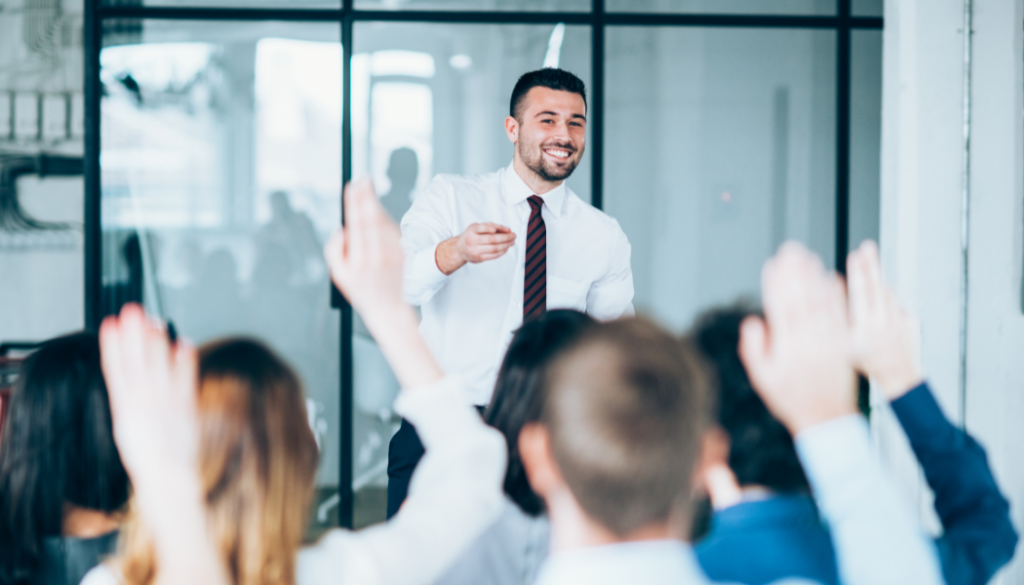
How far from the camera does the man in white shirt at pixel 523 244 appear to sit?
2623 mm

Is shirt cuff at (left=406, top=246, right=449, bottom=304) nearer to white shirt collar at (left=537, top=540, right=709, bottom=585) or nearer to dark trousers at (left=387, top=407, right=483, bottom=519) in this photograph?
dark trousers at (left=387, top=407, right=483, bottom=519)

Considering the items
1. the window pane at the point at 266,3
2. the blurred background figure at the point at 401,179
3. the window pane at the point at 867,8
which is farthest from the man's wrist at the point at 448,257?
the window pane at the point at 867,8

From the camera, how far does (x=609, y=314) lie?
2.67m

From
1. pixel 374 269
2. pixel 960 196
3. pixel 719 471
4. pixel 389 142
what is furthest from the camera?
pixel 389 142

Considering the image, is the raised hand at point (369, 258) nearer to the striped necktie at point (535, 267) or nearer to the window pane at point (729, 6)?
the striped necktie at point (535, 267)

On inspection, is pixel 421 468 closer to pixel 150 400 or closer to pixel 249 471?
pixel 249 471

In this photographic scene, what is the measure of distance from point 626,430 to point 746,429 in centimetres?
33

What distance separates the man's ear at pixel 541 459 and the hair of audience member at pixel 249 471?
31 cm

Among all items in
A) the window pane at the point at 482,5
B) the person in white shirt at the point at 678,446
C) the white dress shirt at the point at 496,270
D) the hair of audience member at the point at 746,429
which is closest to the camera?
the person in white shirt at the point at 678,446

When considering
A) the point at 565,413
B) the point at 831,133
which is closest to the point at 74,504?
the point at 565,413

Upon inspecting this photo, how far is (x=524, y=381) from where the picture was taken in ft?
4.28

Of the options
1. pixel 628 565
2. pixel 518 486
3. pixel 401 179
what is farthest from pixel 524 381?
pixel 401 179

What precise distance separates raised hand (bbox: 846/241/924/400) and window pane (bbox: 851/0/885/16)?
127 inches

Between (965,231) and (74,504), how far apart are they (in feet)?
9.78
